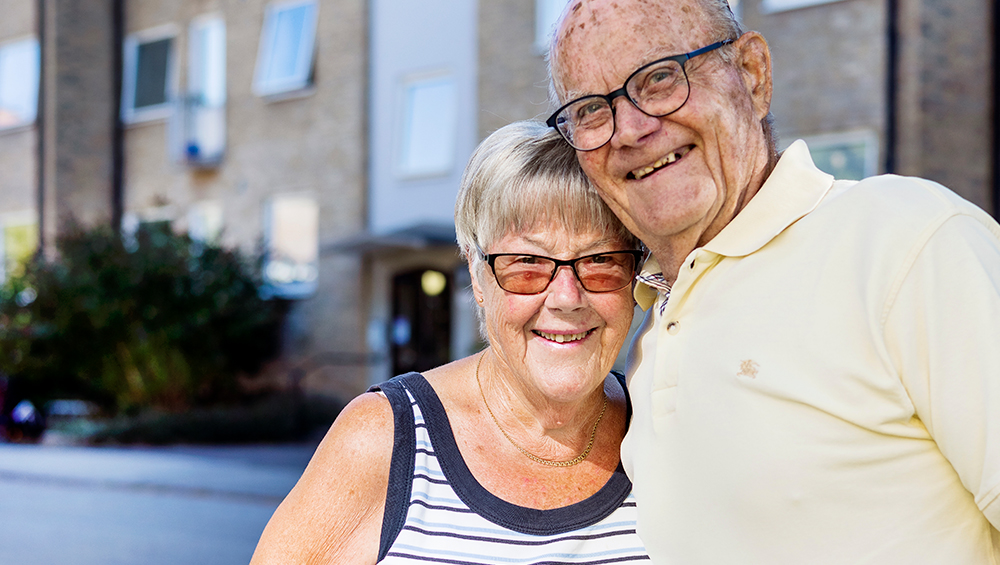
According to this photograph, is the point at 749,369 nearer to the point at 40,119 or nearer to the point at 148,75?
the point at 148,75

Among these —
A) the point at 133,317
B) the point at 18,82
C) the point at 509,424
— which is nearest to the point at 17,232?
the point at 18,82

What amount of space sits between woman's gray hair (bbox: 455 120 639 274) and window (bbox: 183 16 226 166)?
694 inches

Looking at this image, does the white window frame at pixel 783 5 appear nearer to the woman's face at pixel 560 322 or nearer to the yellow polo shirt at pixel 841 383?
the woman's face at pixel 560 322

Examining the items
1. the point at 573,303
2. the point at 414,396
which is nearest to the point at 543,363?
the point at 573,303

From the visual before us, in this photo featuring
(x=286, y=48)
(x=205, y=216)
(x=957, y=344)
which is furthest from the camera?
(x=205, y=216)

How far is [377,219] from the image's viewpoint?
16.8 m

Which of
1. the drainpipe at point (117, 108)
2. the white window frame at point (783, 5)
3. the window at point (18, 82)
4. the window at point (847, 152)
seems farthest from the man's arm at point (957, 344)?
the window at point (18, 82)

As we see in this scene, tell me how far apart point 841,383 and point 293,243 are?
17.2 m

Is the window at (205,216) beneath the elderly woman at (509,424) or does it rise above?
above

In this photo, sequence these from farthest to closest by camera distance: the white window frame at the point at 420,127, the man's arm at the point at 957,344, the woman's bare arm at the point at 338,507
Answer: the white window frame at the point at 420,127
the woman's bare arm at the point at 338,507
the man's arm at the point at 957,344

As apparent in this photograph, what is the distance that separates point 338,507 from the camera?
1.94 metres

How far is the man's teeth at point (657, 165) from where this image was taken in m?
1.84

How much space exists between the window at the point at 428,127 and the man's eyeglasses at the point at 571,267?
13.8 metres

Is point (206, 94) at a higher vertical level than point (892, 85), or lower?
higher
